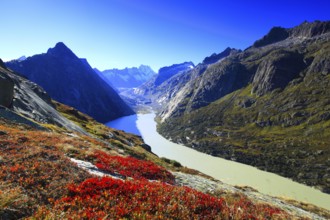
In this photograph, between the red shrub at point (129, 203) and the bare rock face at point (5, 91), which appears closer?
the red shrub at point (129, 203)

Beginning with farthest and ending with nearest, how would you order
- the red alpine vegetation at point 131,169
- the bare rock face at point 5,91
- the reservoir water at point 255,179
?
the reservoir water at point 255,179, the bare rock face at point 5,91, the red alpine vegetation at point 131,169

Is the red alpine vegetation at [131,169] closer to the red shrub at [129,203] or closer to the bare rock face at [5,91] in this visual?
the red shrub at [129,203]

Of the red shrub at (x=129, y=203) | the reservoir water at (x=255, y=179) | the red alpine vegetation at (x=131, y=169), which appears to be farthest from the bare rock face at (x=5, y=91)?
the reservoir water at (x=255, y=179)

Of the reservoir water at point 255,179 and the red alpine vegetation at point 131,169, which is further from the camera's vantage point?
the reservoir water at point 255,179

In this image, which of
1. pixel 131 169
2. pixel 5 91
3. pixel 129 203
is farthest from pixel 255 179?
pixel 129 203

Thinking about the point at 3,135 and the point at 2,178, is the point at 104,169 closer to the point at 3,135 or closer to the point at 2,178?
the point at 2,178

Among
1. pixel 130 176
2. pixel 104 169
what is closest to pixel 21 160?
pixel 104 169

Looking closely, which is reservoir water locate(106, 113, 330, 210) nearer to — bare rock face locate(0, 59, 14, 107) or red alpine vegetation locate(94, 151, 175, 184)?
red alpine vegetation locate(94, 151, 175, 184)

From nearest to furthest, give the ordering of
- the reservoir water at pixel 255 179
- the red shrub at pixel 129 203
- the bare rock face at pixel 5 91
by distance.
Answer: the red shrub at pixel 129 203 < the bare rock face at pixel 5 91 < the reservoir water at pixel 255 179

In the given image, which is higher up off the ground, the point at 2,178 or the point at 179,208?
the point at 179,208

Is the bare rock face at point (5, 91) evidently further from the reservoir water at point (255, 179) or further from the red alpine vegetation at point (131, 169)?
the reservoir water at point (255, 179)

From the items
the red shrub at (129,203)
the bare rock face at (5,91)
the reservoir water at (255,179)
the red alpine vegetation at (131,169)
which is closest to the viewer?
the red shrub at (129,203)
